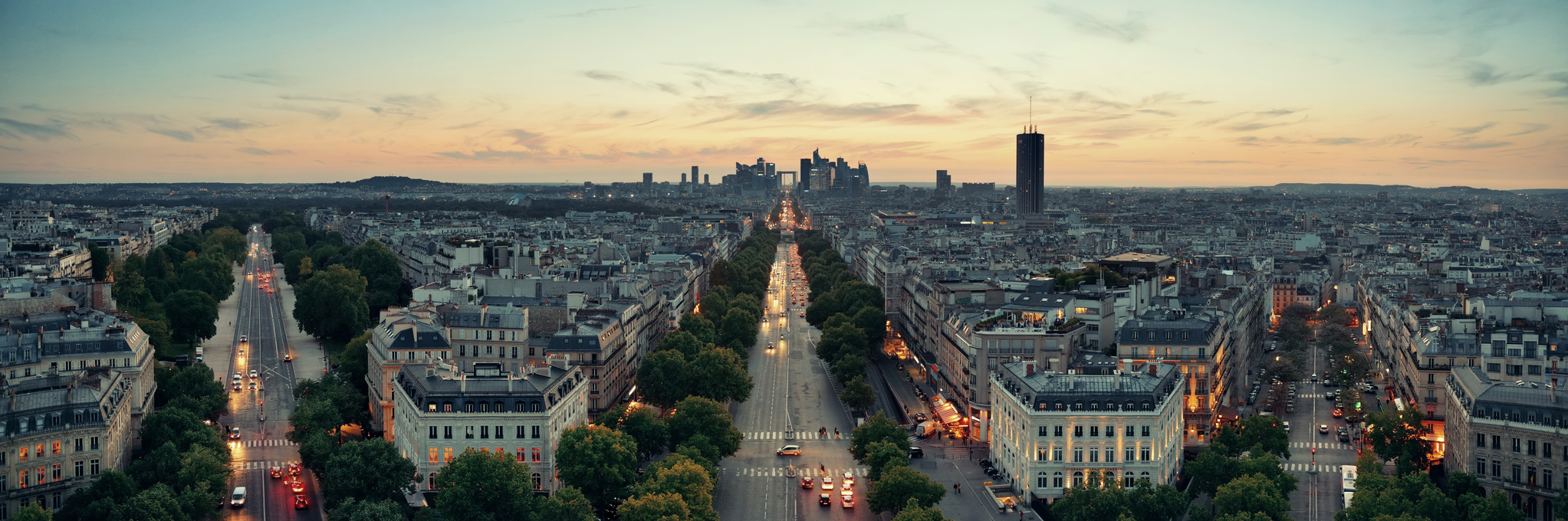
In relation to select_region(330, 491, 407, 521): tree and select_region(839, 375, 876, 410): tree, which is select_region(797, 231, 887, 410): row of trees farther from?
select_region(330, 491, 407, 521): tree

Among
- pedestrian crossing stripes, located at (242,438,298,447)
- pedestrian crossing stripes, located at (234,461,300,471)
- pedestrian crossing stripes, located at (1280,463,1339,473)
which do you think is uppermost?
pedestrian crossing stripes, located at (242,438,298,447)

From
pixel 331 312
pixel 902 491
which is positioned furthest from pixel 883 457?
pixel 331 312

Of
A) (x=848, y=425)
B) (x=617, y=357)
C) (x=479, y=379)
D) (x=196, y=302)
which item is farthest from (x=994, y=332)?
(x=196, y=302)

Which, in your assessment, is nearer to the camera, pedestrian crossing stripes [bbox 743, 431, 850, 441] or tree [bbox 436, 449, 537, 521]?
tree [bbox 436, 449, 537, 521]

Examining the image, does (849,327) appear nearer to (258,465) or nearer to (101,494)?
(258,465)

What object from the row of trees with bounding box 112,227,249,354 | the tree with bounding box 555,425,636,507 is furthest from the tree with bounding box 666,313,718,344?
the row of trees with bounding box 112,227,249,354

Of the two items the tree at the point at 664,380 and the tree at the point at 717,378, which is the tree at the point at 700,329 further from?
the tree at the point at 664,380
